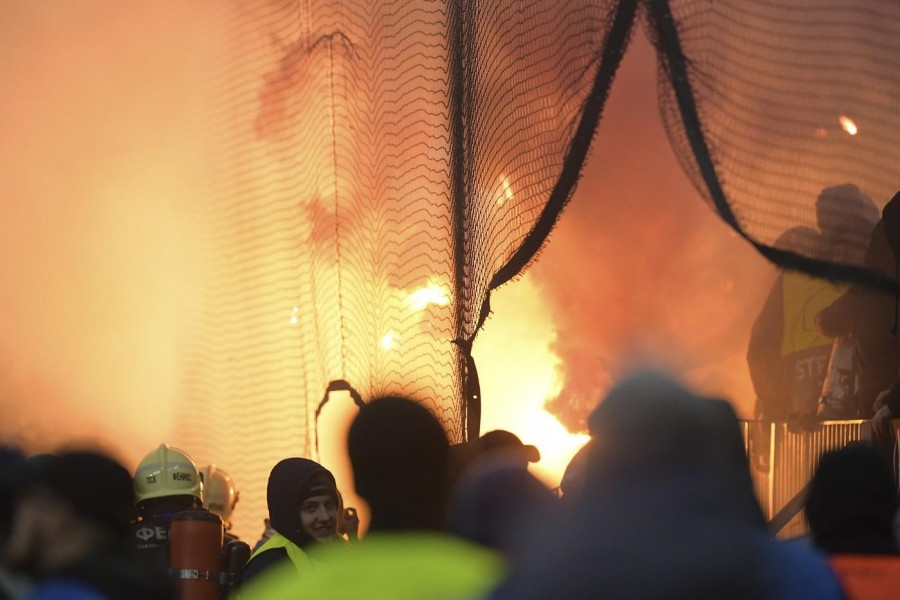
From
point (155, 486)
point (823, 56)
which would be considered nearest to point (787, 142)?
point (823, 56)

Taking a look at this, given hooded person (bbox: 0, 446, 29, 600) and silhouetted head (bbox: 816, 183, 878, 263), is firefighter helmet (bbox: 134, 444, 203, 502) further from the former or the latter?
silhouetted head (bbox: 816, 183, 878, 263)

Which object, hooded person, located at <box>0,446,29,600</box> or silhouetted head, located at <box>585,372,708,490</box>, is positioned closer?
silhouetted head, located at <box>585,372,708,490</box>

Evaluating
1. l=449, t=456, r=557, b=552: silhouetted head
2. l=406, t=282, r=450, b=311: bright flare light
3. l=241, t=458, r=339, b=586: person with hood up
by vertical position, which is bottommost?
l=241, t=458, r=339, b=586: person with hood up

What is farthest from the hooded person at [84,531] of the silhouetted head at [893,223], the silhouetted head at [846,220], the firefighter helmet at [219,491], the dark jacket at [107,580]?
the firefighter helmet at [219,491]

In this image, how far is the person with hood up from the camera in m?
4.88

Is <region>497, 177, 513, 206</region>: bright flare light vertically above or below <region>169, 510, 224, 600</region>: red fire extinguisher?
above

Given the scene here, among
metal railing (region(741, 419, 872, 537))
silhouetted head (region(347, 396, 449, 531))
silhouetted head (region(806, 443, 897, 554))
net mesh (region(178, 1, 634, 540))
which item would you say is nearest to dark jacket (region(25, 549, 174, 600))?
silhouetted head (region(347, 396, 449, 531))

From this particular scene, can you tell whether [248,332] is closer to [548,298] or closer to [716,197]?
[548,298]

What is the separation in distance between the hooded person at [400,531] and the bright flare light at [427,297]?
4.59 meters

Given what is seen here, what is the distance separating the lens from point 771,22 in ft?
24.3

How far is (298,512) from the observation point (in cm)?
498

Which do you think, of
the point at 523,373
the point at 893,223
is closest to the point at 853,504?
the point at 893,223

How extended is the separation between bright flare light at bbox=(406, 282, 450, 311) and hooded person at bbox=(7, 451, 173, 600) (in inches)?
159

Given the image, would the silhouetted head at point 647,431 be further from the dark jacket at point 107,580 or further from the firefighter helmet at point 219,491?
the firefighter helmet at point 219,491
